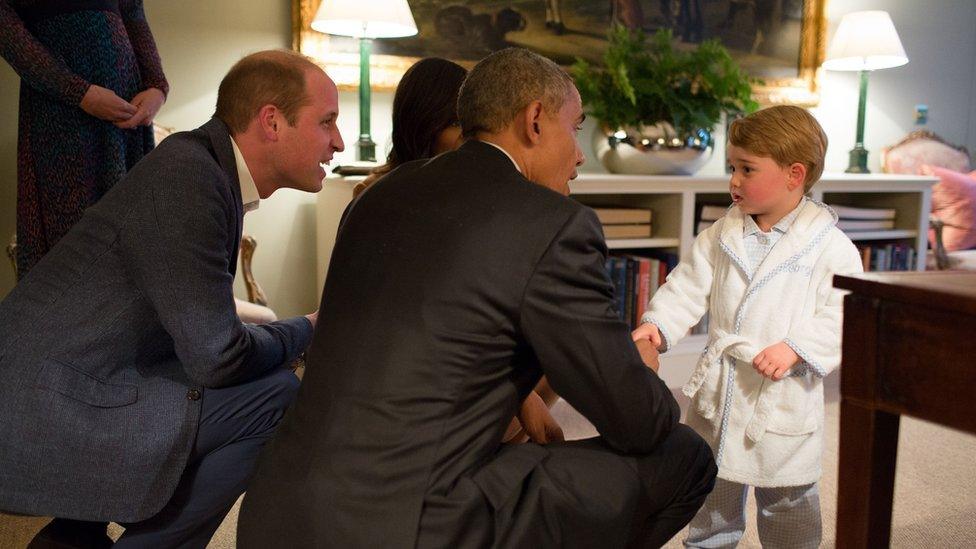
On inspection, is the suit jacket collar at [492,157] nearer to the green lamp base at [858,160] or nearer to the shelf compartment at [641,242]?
the shelf compartment at [641,242]

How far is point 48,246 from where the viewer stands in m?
2.29

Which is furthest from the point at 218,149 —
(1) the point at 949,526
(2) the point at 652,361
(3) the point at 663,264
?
(3) the point at 663,264

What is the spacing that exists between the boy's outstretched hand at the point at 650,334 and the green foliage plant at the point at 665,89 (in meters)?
1.66

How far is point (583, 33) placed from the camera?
3764 mm

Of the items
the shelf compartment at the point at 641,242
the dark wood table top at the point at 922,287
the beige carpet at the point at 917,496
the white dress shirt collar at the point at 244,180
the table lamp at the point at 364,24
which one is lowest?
the beige carpet at the point at 917,496

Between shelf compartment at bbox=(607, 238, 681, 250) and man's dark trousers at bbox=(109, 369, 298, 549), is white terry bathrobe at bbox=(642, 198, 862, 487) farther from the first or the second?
shelf compartment at bbox=(607, 238, 681, 250)

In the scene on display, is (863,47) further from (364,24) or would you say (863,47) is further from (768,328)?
(768,328)

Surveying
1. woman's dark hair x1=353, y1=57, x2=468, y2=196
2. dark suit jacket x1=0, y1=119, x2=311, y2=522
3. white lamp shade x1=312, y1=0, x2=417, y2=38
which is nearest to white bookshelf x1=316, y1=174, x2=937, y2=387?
white lamp shade x1=312, y1=0, x2=417, y2=38

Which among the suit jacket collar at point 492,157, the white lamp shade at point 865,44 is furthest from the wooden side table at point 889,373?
the white lamp shade at point 865,44

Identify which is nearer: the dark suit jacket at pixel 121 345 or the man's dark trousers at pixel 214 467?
the dark suit jacket at pixel 121 345

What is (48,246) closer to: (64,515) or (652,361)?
(64,515)

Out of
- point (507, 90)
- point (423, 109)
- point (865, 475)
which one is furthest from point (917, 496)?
point (507, 90)

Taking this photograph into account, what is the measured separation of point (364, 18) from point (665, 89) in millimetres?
1150

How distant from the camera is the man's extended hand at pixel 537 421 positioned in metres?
1.62
